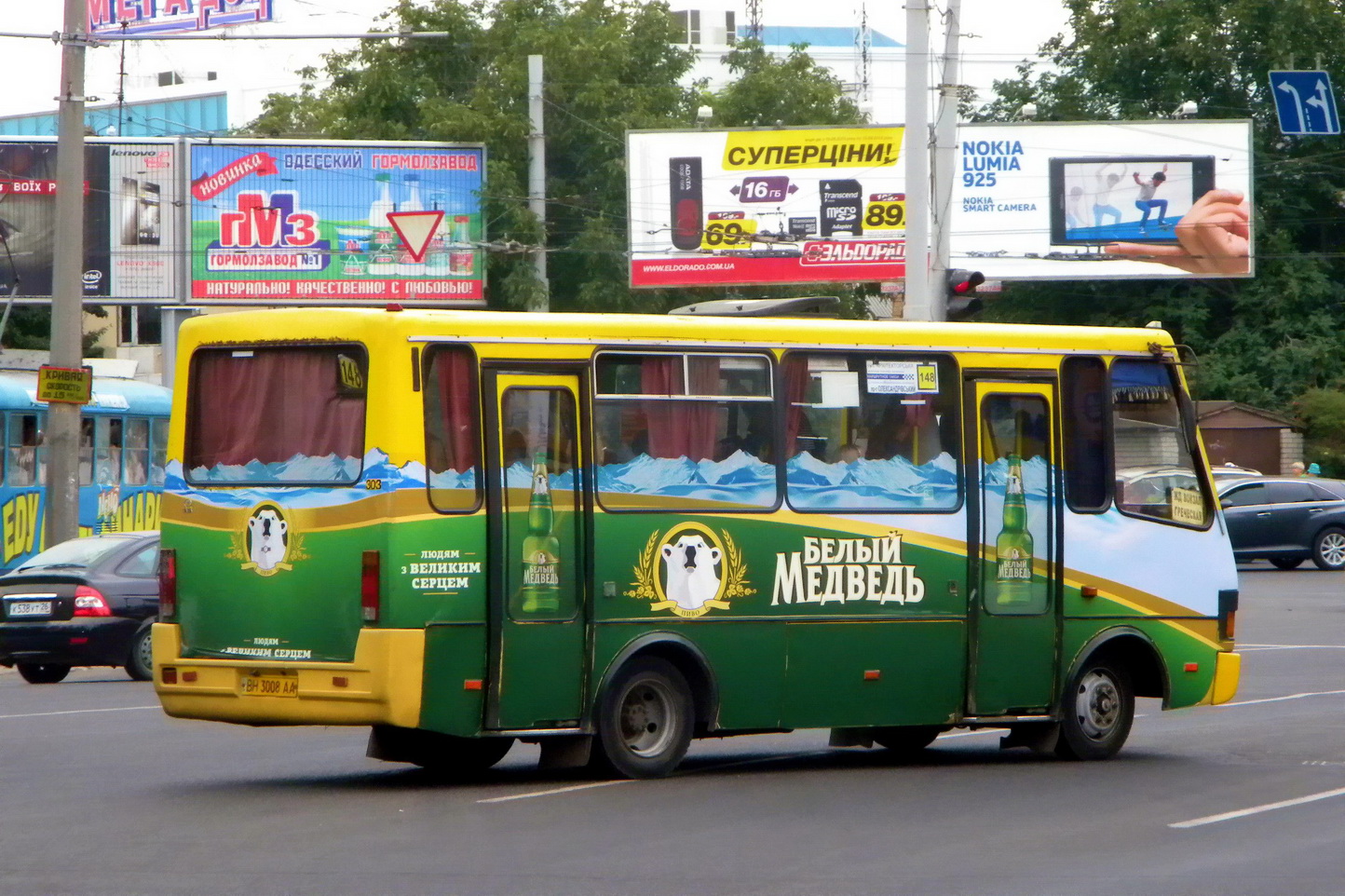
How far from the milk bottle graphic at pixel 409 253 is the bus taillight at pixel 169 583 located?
1405 inches

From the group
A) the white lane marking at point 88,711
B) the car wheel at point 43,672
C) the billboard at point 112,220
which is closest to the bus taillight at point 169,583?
the white lane marking at point 88,711

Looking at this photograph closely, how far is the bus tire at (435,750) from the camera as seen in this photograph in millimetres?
11922

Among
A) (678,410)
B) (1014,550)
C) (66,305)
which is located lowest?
(1014,550)

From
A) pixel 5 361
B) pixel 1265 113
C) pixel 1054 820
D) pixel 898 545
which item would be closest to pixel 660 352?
pixel 898 545

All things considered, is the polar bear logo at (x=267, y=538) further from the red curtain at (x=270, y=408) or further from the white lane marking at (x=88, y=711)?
the white lane marking at (x=88, y=711)

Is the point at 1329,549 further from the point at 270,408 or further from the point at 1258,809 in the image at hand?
the point at 270,408

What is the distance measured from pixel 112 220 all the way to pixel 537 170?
366 inches

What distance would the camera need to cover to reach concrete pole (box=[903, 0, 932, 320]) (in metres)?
20.2

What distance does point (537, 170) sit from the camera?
4569 cm

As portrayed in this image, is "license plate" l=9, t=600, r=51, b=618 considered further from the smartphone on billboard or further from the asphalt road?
the smartphone on billboard

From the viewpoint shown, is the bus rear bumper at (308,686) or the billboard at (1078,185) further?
the billboard at (1078,185)

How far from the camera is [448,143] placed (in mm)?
A: 47594

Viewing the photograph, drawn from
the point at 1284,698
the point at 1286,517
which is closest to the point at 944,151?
the point at 1284,698

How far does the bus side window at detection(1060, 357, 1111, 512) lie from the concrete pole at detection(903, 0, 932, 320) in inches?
288
